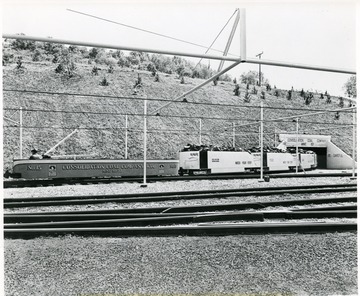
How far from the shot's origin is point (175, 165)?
1873cm

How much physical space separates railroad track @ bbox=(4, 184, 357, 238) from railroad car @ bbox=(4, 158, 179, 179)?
528cm

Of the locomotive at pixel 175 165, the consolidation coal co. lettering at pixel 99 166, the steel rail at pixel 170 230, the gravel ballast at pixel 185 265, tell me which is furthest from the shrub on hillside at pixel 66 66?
the gravel ballast at pixel 185 265

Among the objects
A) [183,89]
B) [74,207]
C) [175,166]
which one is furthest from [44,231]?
[183,89]

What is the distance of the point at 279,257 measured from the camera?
5277mm

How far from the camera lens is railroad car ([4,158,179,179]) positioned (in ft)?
49.3

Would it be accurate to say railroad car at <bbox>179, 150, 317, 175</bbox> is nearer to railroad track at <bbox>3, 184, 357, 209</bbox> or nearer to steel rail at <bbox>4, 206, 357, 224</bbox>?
railroad track at <bbox>3, 184, 357, 209</bbox>

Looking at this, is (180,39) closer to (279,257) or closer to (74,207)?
(279,257)

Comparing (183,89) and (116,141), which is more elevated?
(183,89)

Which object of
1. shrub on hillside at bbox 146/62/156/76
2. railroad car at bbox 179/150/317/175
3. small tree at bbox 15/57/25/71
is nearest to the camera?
railroad car at bbox 179/150/317/175

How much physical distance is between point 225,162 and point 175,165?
3.85m

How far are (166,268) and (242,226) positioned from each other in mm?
1985

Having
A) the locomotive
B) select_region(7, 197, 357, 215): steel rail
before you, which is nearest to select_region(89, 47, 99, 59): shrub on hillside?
the locomotive

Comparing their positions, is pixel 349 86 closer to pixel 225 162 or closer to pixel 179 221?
pixel 225 162

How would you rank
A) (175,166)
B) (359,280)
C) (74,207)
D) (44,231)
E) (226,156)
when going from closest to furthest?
(359,280) → (44,231) → (74,207) → (175,166) → (226,156)
